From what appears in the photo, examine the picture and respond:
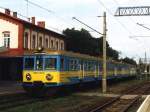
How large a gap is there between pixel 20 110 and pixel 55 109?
5.48ft

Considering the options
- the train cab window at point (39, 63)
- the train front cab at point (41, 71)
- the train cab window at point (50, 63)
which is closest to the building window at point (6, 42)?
the train front cab at point (41, 71)

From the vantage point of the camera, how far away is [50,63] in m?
27.0

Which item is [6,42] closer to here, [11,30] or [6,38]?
[6,38]

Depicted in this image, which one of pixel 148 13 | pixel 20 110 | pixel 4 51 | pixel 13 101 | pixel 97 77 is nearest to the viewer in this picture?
pixel 20 110

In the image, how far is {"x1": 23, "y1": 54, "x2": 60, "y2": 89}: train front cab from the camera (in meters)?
26.5

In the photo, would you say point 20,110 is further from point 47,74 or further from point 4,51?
point 4,51

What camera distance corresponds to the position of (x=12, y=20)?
1919 inches

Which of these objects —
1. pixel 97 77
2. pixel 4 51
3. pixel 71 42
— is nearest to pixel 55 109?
pixel 97 77

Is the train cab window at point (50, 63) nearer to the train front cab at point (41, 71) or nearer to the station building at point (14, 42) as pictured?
the train front cab at point (41, 71)

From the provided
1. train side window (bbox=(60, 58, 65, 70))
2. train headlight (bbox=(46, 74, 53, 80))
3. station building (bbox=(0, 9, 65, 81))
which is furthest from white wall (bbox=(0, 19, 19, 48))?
train headlight (bbox=(46, 74, 53, 80))

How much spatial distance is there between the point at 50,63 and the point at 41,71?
0.68m

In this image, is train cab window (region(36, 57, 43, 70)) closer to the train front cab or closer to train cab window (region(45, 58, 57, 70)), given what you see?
the train front cab

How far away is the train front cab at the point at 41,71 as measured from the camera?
26516 mm

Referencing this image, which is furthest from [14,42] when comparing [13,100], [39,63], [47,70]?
[13,100]
